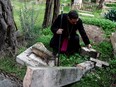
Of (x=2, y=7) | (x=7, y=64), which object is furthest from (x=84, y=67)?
(x=2, y=7)

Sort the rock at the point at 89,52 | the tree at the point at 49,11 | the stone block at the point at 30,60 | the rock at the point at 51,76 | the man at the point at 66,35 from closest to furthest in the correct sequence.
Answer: the rock at the point at 51,76 → the stone block at the point at 30,60 → the man at the point at 66,35 → the rock at the point at 89,52 → the tree at the point at 49,11

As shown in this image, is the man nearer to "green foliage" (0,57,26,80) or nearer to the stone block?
the stone block

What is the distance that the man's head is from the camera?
5805 millimetres

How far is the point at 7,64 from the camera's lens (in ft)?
18.1

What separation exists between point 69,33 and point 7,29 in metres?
1.53

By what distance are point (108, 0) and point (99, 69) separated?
57.3 feet

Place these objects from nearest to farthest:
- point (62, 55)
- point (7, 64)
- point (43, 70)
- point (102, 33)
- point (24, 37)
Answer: point (43, 70)
point (7, 64)
point (62, 55)
point (24, 37)
point (102, 33)

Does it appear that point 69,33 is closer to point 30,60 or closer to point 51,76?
point 30,60

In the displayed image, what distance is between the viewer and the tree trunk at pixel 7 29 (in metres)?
5.62

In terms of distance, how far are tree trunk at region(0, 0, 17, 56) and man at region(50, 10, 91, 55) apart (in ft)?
3.20

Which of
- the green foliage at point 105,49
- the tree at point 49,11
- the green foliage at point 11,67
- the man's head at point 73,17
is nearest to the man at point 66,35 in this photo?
the man's head at point 73,17

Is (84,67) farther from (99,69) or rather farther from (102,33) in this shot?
(102,33)

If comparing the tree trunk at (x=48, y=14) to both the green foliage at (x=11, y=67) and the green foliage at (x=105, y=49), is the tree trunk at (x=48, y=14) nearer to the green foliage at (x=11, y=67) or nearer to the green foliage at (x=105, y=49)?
the green foliage at (x=105, y=49)

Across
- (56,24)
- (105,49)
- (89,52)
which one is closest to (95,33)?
(105,49)
